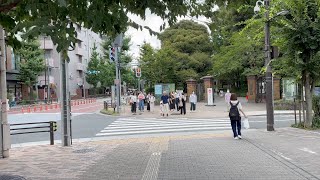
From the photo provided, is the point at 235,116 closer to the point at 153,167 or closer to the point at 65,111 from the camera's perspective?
the point at 153,167

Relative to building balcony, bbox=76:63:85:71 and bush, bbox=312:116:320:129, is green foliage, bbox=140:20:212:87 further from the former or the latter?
building balcony, bbox=76:63:85:71

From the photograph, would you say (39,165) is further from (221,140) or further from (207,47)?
(207,47)

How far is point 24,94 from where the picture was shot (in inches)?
2477

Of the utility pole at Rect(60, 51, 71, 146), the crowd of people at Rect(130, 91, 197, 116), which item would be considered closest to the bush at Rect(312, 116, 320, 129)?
the utility pole at Rect(60, 51, 71, 146)

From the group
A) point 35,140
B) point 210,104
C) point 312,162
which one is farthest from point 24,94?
point 312,162

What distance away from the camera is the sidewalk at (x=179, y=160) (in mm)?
8625

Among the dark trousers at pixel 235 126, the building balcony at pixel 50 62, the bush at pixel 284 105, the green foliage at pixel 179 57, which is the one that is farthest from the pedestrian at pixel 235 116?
the building balcony at pixel 50 62

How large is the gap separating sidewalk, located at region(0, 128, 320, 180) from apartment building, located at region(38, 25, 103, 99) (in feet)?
167

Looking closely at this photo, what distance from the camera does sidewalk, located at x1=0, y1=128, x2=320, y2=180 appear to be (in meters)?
8.62

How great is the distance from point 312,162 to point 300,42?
7496 millimetres

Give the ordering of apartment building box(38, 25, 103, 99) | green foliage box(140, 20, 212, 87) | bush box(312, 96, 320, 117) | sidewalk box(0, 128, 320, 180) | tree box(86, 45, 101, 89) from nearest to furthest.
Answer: sidewalk box(0, 128, 320, 180) → bush box(312, 96, 320, 117) → green foliage box(140, 20, 212, 87) → apartment building box(38, 25, 103, 99) → tree box(86, 45, 101, 89)

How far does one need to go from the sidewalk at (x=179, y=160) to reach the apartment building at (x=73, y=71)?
2001 inches

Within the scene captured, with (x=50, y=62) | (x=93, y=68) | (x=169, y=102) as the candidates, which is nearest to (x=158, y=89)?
(x=169, y=102)

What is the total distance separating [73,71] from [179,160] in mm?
70900
